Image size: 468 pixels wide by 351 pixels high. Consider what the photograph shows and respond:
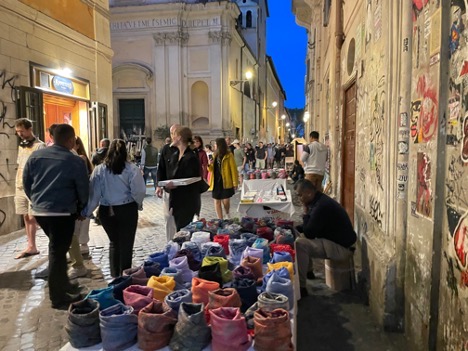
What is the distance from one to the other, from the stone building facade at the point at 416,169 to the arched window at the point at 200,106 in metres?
20.9

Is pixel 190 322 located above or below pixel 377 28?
below

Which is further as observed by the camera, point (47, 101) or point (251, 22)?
point (251, 22)

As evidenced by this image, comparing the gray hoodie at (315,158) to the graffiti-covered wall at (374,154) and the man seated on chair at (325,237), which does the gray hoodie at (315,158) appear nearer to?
the graffiti-covered wall at (374,154)

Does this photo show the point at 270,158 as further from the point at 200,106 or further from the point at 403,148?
the point at 403,148

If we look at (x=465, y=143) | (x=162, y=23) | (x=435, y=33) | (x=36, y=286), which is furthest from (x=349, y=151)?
(x=162, y=23)

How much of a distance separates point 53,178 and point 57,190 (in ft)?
0.41

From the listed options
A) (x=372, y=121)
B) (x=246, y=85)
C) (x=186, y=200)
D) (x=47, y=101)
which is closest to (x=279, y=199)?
(x=186, y=200)

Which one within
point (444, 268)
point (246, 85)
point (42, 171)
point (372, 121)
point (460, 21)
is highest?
point (246, 85)

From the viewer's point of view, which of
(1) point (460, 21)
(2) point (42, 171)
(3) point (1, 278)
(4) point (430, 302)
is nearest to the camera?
(1) point (460, 21)

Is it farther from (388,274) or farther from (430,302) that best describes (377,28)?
(430,302)

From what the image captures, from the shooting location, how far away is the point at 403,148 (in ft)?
11.0

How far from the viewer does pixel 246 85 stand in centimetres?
3375

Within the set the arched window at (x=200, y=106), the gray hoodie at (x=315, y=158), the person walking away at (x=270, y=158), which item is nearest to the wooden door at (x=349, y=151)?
the gray hoodie at (x=315, y=158)

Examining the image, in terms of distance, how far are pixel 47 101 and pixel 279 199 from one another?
6309mm
